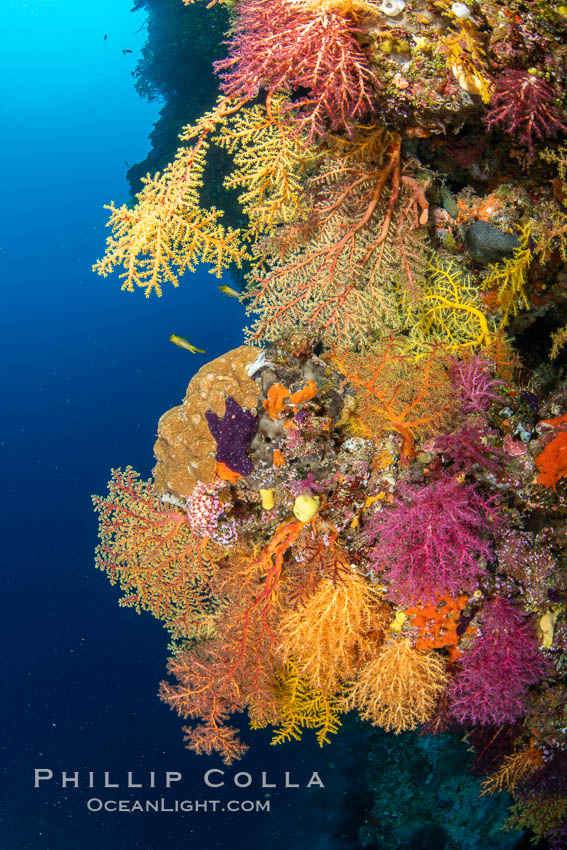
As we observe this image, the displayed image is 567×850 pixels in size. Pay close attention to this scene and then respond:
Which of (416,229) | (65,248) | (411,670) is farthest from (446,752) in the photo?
(65,248)

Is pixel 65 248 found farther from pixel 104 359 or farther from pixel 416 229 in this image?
pixel 416 229

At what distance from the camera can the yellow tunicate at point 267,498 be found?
4.14 m

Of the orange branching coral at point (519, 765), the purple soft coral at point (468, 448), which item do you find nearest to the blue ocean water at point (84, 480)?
the orange branching coral at point (519, 765)

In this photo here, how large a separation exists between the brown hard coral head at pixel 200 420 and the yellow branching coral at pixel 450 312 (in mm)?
1655

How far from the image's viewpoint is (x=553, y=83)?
2.31 metres

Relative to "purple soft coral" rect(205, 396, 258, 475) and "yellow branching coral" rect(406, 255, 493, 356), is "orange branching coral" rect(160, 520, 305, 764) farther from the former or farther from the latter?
"yellow branching coral" rect(406, 255, 493, 356)

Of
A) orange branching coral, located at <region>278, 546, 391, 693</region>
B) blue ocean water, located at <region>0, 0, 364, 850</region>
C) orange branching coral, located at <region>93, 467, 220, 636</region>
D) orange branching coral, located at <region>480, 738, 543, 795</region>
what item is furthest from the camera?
blue ocean water, located at <region>0, 0, 364, 850</region>

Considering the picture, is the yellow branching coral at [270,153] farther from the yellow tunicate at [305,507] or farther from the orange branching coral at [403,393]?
the yellow tunicate at [305,507]

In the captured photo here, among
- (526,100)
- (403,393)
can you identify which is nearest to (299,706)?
(403,393)

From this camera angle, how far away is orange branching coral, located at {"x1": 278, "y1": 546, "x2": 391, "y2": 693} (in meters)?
3.94

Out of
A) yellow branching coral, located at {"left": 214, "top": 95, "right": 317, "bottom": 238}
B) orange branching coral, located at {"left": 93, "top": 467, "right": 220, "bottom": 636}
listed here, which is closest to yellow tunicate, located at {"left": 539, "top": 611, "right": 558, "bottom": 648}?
orange branching coral, located at {"left": 93, "top": 467, "right": 220, "bottom": 636}

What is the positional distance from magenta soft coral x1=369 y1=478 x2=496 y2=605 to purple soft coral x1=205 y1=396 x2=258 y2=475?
136cm

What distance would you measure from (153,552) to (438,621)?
2.86 metres

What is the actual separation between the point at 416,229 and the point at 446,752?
8879mm
